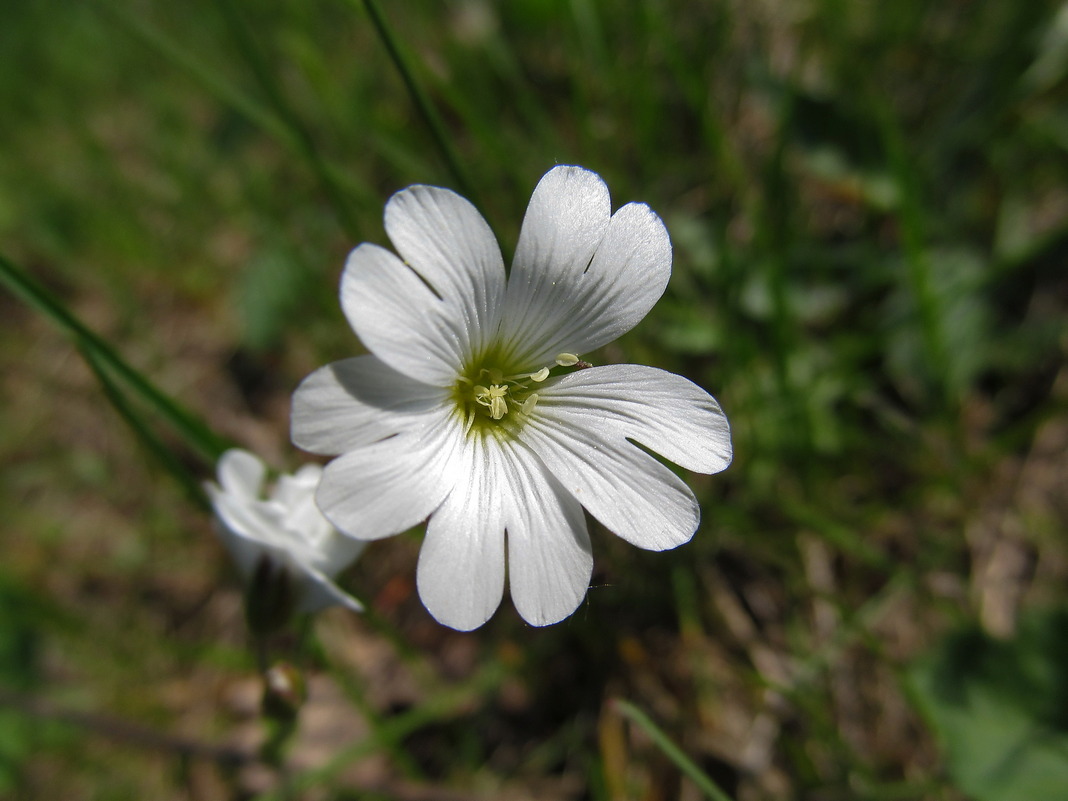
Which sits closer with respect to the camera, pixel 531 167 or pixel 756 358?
pixel 756 358

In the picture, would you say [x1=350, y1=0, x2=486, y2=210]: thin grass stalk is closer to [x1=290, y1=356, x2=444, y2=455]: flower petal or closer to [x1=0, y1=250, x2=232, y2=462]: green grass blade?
[x1=290, y1=356, x2=444, y2=455]: flower petal

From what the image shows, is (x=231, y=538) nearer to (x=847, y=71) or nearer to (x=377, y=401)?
(x=377, y=401)

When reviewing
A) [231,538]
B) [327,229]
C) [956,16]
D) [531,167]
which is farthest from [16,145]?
[956,16]

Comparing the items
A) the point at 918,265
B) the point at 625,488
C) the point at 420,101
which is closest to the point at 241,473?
the point at 625,488

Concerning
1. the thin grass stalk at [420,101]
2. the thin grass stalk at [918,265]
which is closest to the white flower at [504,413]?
the thin grass stalk at [420,101]

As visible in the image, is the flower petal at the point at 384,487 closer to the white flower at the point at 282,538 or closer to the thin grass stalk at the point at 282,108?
the white flower at the point at 282,538

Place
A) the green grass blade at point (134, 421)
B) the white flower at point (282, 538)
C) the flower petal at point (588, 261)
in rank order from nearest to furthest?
the flower petal at point (588, 261), the white flower at point (282, 538), the green grass blade at point (134, 421)
